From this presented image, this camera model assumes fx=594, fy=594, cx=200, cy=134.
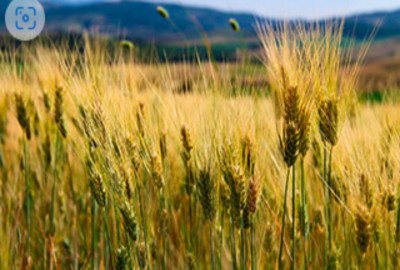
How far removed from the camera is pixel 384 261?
1785mm

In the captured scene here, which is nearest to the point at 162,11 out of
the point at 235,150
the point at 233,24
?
the point at 233,24

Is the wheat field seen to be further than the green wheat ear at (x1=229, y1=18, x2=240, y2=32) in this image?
No

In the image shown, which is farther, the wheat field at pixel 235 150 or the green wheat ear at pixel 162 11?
the green wheat ear at pixel 162 11

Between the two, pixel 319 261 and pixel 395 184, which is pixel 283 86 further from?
pixel 319 261

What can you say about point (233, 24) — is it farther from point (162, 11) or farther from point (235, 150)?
point (235, 150)

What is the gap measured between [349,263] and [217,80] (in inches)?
31.2

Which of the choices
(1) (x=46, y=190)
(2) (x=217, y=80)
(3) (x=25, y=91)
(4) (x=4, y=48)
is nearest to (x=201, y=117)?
(2) (x=217, y=80)

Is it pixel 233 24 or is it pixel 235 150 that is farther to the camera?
pixel 233 24

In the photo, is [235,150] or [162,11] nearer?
[235,150]

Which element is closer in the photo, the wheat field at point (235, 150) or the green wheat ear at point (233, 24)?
the wheat field at point (235, 150)

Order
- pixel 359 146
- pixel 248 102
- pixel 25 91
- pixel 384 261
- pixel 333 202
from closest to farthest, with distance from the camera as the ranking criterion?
1. pixel 248 102
2. pixel 359 146
3. pixel 384 261
4. pixel 333 202
5. pixel 25 91

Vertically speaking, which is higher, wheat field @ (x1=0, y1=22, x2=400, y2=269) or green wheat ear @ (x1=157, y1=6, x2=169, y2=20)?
green wheat ear @ (x1=157, y1=6, x2=169, y2=20)

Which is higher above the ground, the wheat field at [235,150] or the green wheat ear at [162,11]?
the green wheat ear at [162,11]

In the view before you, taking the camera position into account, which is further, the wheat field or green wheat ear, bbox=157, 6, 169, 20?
green wheat ear, bbox=157, 6, 169, 20
